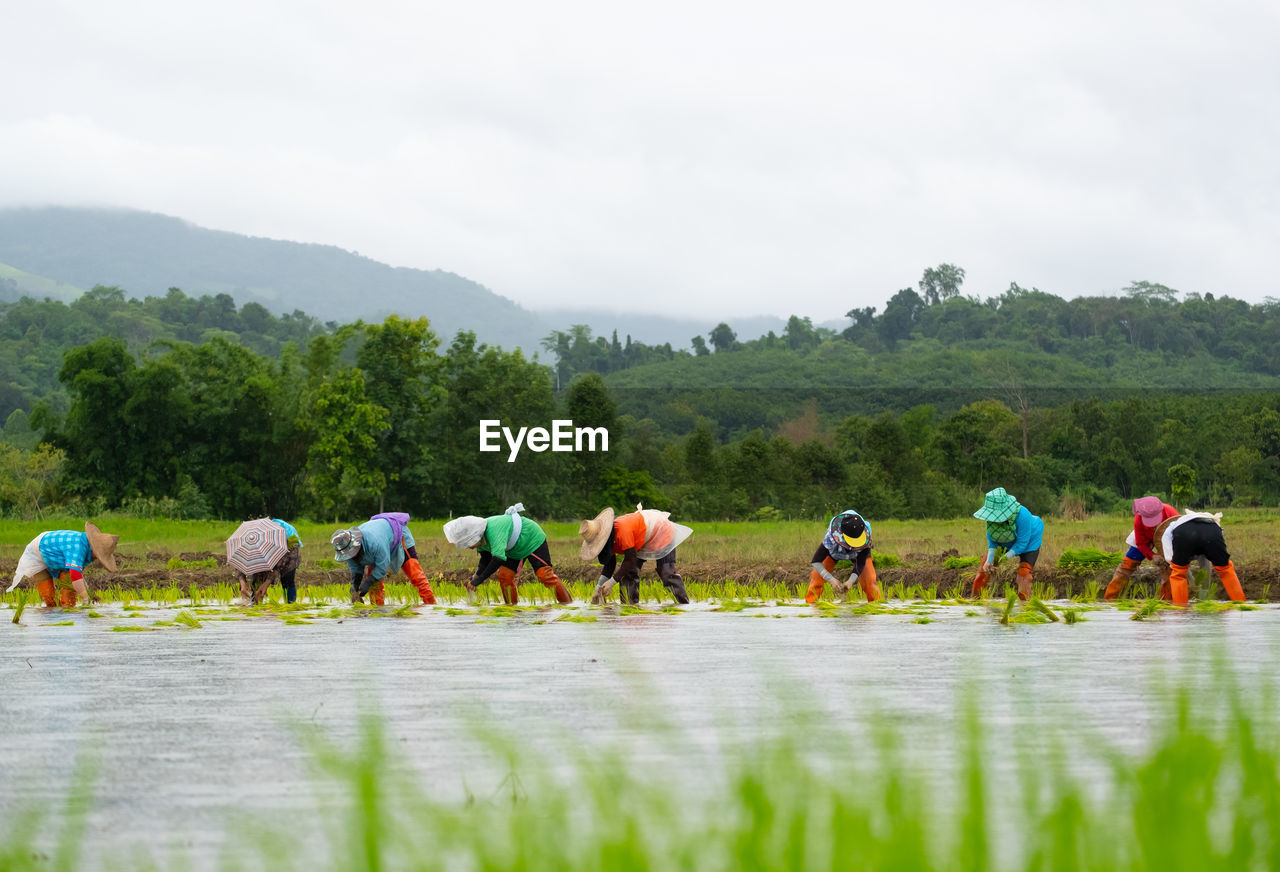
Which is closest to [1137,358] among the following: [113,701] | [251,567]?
[251,567]

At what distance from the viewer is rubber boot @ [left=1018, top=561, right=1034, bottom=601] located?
55.3 ft

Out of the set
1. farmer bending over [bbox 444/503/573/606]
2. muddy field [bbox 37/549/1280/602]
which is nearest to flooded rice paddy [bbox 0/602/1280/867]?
farmer bending over [bbox 444/503/573/606]

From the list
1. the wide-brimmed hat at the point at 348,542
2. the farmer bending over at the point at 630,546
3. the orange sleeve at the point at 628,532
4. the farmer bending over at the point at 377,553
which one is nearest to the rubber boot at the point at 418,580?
the farmer bending over at the point at 377,553

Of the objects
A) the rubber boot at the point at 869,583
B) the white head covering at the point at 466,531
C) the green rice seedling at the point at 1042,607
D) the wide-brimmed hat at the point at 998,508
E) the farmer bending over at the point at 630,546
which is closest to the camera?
the green rice seedling at the point at 1042,607

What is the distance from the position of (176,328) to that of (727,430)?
76.6m

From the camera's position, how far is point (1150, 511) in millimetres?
15867

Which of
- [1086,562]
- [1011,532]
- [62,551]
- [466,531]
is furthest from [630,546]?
[1086,562]

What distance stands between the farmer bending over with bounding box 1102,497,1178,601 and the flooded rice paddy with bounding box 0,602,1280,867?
3.21m

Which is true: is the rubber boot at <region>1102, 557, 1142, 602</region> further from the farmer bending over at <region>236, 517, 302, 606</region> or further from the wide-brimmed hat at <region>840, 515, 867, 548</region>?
the farmer bending over at <region>236, 517, 302, 606</region>

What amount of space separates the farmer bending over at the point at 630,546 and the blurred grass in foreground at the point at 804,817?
11122 mm

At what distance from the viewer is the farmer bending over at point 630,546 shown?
15555 mm

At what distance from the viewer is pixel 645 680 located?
24.0 ft

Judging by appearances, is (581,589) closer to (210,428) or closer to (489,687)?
(489,687)

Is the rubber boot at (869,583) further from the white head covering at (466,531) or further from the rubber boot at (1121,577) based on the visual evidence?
the white head covering at (466,531)
